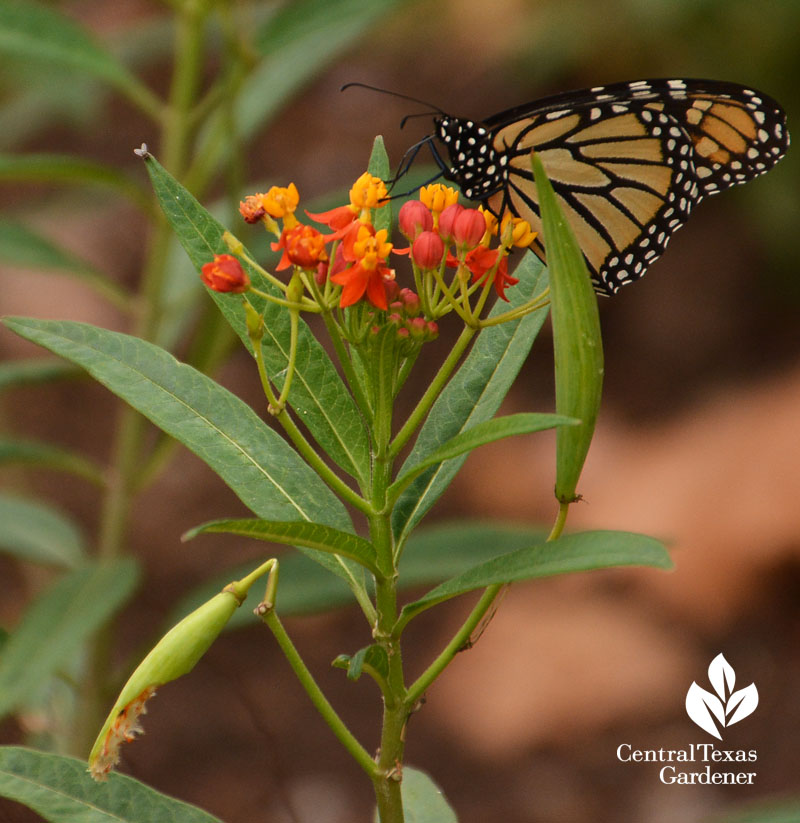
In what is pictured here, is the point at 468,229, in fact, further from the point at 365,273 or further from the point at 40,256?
the point at 40,256

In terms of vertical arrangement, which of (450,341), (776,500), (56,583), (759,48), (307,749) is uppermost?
(759,48)

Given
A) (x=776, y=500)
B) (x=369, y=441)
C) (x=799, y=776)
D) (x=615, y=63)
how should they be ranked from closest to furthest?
(x=369, y=441) < (x=799, y=776) < (x=776, y=500) < (x=615, y=63)

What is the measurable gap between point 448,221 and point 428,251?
2.1 inches

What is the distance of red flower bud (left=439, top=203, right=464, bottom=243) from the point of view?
1.11 metres

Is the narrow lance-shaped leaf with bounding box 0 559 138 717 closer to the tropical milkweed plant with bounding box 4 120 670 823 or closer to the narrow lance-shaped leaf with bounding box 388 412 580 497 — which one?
the tropical milkweed plant with bounding box 4 120 670 823

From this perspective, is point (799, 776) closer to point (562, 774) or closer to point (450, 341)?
point (562, 774)

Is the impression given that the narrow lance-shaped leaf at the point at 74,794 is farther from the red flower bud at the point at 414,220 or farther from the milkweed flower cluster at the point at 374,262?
the red flower bud at the point at 414,220

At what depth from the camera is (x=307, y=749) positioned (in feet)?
11.9

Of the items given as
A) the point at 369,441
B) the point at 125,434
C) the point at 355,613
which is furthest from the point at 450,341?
the point at 369,441

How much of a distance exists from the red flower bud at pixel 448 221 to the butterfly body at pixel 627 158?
43 centimetres

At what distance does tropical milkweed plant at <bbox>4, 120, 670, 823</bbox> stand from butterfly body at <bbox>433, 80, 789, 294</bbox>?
0.41 metres

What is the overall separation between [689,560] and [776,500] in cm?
44

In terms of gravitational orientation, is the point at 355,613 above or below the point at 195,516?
below

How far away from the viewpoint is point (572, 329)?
3.06 ft
